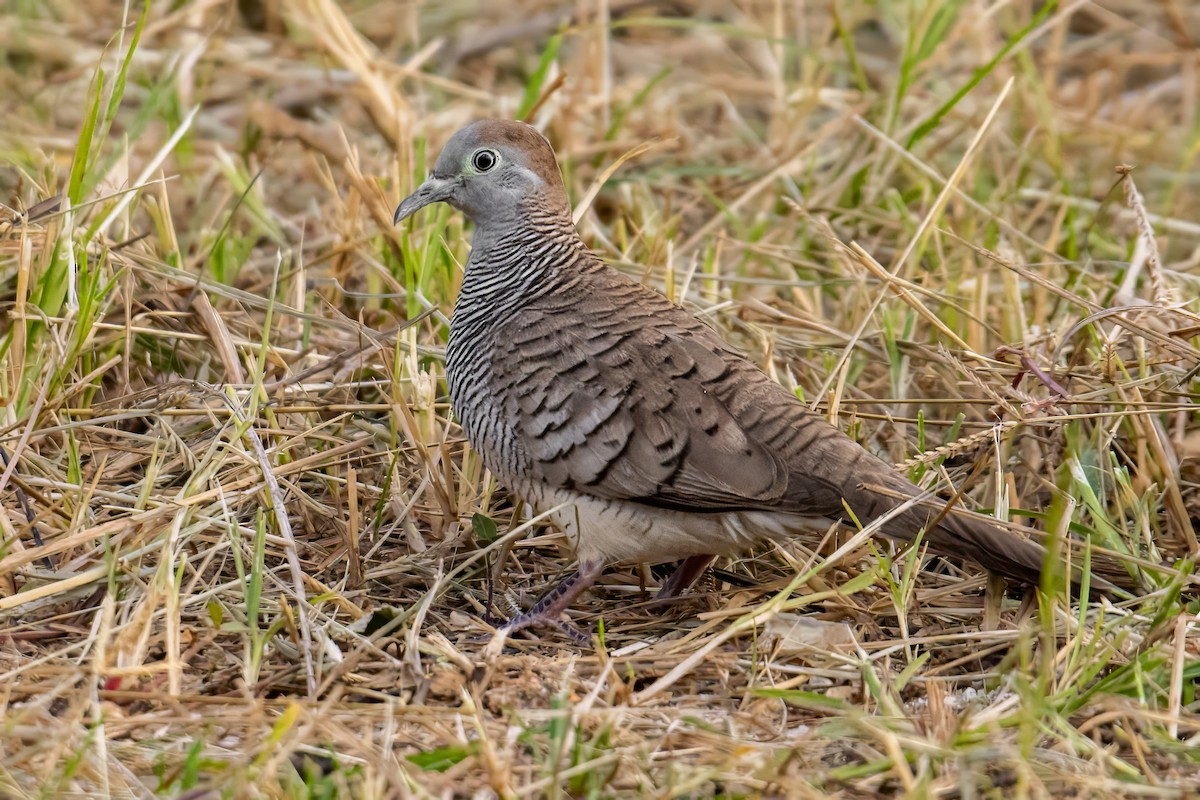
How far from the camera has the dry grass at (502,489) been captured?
8.56 ft

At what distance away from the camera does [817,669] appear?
296cm

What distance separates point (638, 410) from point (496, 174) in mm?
825

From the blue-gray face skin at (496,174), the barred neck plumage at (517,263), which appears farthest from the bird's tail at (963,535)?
the blue-gray face skin at (496,174)

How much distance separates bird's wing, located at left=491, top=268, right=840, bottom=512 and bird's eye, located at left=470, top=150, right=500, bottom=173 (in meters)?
0.46

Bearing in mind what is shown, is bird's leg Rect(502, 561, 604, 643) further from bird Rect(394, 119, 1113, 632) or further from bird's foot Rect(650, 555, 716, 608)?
bird's foot Rect(650, 555, 716, 608)

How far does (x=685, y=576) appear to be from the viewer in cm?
353

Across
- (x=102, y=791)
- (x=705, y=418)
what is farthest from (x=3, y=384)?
(x=705, y=418)

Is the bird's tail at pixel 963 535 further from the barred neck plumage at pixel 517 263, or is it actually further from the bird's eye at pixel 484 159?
the bird's eye at pixel 484 159

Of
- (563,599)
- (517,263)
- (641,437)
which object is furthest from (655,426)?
(517,263)

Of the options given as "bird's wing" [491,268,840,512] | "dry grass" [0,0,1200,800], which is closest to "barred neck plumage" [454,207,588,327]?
"bird's wing" [491,268,840,512]

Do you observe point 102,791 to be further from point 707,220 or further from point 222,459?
point 707,220

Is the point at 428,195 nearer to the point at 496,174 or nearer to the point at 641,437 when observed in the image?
the point at 496,174

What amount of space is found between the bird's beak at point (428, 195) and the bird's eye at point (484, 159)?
0.08 metres

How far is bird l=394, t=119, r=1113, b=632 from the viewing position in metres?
3.13
